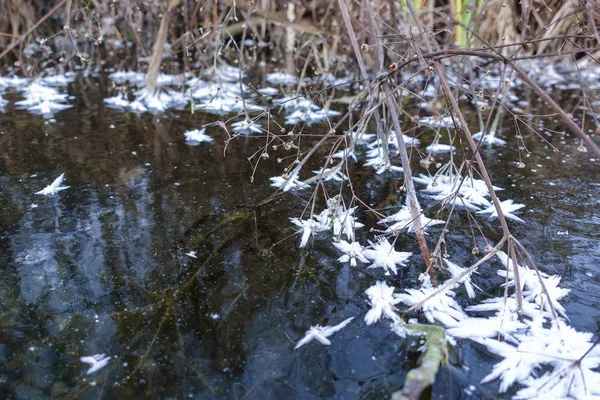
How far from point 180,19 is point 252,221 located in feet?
15.1

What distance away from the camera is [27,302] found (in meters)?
1.71

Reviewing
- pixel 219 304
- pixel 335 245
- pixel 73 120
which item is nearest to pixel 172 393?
pixel 219 304

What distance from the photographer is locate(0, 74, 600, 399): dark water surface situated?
1456 millimetres

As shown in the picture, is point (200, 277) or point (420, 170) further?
point (420, 170)

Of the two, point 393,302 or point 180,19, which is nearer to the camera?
point 393,302

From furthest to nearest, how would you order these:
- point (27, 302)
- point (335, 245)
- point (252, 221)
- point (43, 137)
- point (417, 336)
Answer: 1. point (43, 137)
2. point (252, 221)
3. point (335, 245)
4. point (27, 302)
5. point (417, 336)

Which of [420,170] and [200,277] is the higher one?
[200,277]

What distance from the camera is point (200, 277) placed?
1.87 meters

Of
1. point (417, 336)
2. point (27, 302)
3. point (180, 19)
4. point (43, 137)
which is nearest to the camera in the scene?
point (417, 336)

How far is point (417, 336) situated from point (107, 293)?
3.36 feet

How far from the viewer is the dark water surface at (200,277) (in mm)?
1456

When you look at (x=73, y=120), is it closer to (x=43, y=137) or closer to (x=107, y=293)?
(x=43, y=137)

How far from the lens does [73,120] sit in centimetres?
352

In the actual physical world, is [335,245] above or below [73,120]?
above
